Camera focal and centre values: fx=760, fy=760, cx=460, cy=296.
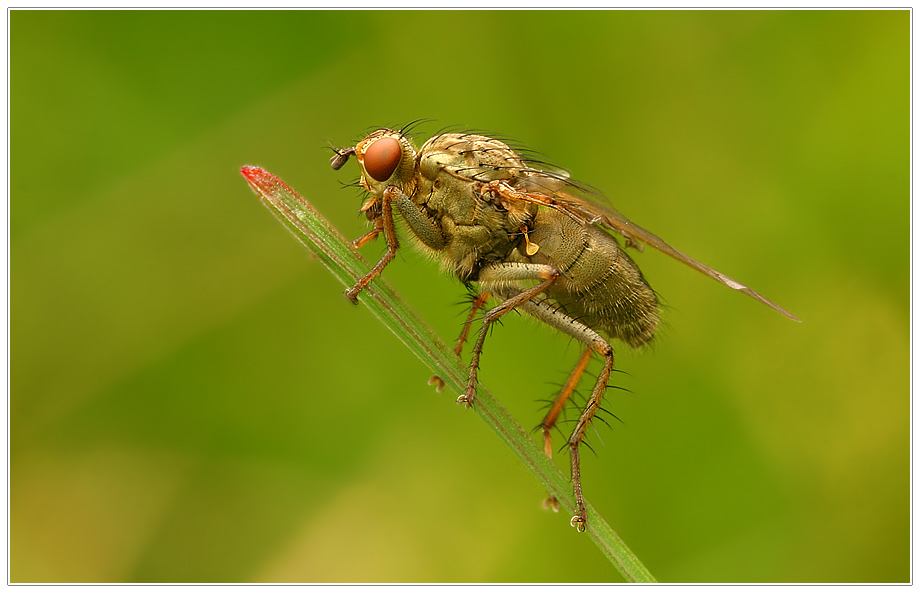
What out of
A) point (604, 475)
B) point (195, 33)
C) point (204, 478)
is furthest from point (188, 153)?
point (604, 475)

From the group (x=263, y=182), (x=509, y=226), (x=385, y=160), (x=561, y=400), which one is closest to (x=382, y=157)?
(x=385, y=160)

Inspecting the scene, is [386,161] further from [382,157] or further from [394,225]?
[394,225]

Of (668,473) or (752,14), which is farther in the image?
(752,14)

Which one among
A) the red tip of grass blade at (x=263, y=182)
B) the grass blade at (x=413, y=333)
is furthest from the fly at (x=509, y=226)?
the red tip of grass blade at (x=263, y=182)

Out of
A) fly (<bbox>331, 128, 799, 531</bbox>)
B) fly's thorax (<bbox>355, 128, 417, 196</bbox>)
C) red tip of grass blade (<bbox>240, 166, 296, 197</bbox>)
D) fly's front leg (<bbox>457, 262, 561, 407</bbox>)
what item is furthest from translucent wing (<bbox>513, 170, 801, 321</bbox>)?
red tip of grass blade (<bbox>240, 166, 296, 197</bbox>)

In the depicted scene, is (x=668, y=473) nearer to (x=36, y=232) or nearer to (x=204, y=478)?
(x=204, y=478)

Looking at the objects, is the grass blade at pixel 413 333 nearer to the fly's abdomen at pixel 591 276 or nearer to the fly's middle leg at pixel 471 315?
the fly's middle leg at pixel 471 315
